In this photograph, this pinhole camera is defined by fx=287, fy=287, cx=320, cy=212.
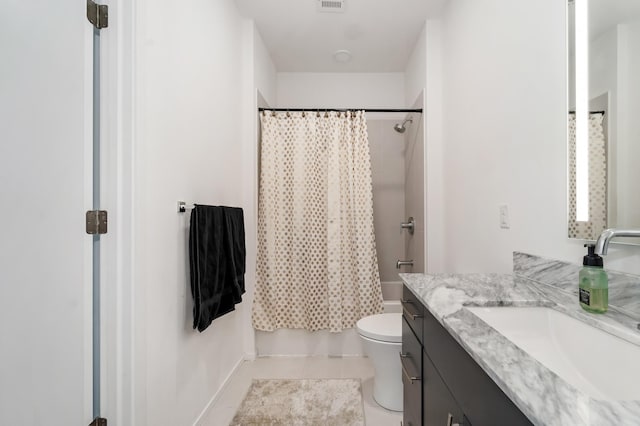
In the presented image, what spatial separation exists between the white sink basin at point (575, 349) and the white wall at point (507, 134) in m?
0.24

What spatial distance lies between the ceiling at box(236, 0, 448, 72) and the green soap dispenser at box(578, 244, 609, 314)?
2.02m

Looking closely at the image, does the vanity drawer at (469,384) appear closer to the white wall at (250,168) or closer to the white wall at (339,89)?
the white wall at (250,168)

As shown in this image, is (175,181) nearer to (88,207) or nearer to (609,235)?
(88,207)

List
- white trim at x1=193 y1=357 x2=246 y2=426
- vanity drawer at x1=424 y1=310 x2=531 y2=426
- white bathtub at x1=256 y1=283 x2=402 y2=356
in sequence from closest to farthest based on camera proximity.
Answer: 1. vanity drawer at x1=424 y1=310 x2=531 y2=426
2. white trim at x1=193 y1=357 x2=246 y2=426
3. white bathtub at x1=256 y1=283 x2=402 y2=356

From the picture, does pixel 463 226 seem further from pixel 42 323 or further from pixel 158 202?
pixel 42 323

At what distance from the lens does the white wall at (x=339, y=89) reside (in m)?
3.07

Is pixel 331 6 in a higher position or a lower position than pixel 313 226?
higher

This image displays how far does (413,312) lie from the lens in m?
1.15

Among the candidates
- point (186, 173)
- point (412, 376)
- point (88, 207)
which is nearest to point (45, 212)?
point (88, 207)

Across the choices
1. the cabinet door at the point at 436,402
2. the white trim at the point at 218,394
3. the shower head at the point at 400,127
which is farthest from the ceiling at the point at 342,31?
the white trim at the point at 218,394

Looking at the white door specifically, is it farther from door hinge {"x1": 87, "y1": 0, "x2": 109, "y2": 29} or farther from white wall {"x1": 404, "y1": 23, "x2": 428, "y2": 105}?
white wall {"x1": 404, "y1": 23, "x2": 428, "y2": 105}

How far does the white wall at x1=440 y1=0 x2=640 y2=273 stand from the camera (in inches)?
40.8

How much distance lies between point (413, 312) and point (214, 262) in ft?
3.24

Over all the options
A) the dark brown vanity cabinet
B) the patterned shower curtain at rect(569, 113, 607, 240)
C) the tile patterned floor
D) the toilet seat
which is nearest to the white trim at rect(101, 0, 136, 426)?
the tile patterned floor
